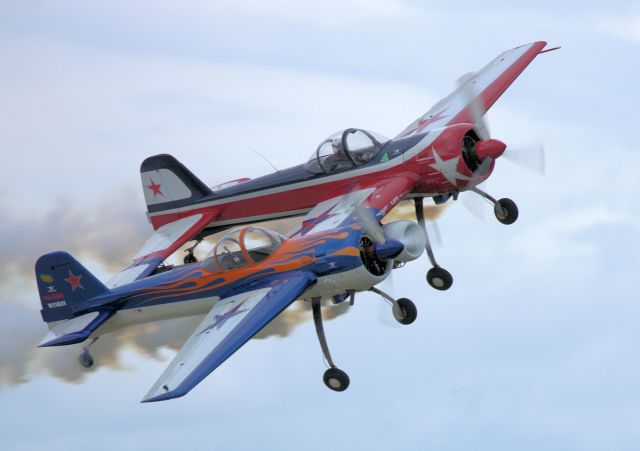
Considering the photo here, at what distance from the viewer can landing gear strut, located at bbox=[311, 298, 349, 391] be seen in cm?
2333

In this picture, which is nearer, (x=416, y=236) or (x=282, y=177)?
(x=416, y=236)

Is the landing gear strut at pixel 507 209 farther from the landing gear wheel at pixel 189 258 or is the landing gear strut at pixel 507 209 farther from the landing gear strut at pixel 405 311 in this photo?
the landing gear wheel at pixel 189 258

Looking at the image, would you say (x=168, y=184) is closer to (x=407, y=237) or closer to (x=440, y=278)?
(x=440, y=278)

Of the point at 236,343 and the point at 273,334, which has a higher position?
the point at 236,343

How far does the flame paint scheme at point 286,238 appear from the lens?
2241cm

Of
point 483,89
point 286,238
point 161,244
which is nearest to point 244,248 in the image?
point 286,238

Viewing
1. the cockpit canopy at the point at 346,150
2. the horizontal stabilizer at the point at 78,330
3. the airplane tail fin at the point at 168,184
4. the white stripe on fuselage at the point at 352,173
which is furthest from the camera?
the airplane tail fin at the point at 168,184

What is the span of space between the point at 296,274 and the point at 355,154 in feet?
15.8

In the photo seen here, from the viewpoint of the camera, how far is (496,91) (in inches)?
1153

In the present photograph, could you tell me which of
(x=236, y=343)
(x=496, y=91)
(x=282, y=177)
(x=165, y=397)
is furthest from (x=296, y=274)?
(x=496, y=91)

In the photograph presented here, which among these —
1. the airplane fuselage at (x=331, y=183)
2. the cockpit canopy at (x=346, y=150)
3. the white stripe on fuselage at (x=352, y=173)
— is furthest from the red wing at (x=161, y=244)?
the cockpit canopy at (x=346, y=150)

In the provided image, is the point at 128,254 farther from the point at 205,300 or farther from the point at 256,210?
the point at 205,300

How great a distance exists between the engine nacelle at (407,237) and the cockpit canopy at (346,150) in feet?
13.9

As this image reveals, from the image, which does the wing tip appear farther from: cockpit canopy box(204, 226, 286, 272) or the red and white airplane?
the red and white airplane
